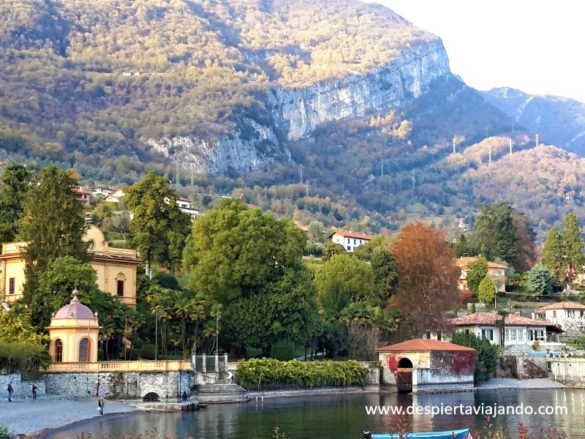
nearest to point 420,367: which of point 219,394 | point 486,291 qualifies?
point 219,394

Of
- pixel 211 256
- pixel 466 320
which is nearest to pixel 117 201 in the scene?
pixel 466 320

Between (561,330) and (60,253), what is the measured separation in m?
58.3

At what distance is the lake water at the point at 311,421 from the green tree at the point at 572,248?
5902cm

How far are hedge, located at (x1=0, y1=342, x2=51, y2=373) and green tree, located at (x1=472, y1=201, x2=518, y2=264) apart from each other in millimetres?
84387

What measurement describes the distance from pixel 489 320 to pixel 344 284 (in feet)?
52.9

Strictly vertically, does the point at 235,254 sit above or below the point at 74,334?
above

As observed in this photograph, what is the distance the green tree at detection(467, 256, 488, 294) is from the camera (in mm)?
113812

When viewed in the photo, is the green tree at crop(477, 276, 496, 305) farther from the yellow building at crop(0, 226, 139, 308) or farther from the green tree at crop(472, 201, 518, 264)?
the yellow building at crop(0, 226, 139, 308)

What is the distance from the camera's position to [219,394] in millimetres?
63781

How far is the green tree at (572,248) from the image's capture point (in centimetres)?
12275

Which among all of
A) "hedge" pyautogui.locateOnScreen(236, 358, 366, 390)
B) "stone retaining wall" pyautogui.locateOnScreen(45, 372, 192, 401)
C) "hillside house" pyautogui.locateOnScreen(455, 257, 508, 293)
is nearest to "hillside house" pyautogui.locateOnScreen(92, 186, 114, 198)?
"hillside house" pyautogui.locateOnScreen(455, 257, 508, 293)

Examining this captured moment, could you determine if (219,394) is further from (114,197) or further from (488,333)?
(114,197)

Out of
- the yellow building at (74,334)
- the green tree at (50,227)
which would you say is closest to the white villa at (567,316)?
the green tree at (50,227)

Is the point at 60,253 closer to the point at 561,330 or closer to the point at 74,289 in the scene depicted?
the point at 74,289
